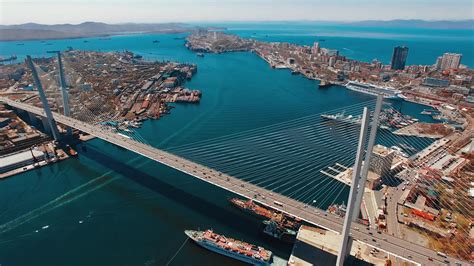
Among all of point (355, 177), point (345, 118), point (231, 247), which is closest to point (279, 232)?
point (231, 247)

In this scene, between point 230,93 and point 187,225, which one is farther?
point 230,93

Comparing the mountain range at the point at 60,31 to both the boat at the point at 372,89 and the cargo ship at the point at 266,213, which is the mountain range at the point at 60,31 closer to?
the boat at the point at 372,89

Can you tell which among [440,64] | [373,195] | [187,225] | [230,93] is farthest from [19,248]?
[440,64]

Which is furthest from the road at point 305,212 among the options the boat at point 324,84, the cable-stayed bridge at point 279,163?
the boat at point 324,84

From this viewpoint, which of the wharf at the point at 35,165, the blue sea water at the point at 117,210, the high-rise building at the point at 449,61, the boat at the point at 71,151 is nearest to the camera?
the blue sea water at the point at 117,210

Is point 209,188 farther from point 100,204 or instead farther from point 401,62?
point 401,62

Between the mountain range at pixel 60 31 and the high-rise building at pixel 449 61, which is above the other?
the mountain range at pixel 60 31
